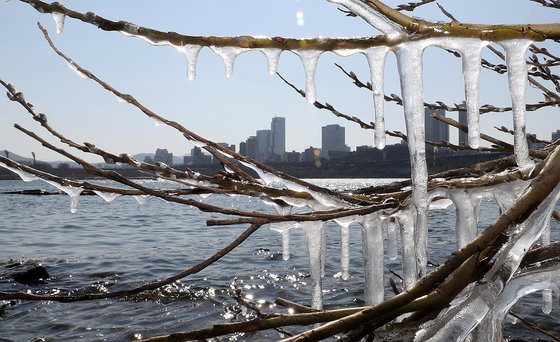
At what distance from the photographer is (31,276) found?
12672 millimetres

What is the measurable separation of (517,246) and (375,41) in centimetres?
60

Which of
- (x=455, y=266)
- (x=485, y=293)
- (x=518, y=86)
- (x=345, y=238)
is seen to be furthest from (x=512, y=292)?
(x=345, y=238)

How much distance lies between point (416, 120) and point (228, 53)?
0.59 m

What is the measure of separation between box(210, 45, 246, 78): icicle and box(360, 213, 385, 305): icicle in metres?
0.95

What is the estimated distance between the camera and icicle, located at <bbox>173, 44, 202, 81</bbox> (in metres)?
1.14

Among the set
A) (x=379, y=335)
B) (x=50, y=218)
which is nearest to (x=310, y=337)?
(x=379, y=335)

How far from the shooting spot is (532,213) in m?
1.01

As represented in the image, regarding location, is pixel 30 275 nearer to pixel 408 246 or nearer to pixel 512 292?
pixel 408 246

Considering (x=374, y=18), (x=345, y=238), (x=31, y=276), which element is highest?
(x=374, y=18)

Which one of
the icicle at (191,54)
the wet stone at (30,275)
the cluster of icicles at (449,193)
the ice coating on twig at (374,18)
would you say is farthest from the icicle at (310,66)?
the wet stone at (30,275)

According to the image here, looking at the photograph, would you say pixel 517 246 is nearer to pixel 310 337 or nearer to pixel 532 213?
pixel 532 213

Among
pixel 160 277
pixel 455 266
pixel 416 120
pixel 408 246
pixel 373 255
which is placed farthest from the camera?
pixel 160 277

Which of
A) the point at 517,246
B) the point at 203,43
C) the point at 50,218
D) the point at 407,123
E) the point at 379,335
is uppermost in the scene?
the point at 203,43

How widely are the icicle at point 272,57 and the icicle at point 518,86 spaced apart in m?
0.60
